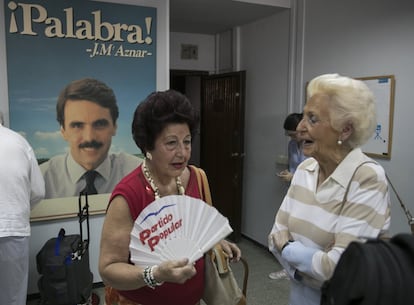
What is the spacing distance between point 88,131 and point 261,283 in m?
2.04

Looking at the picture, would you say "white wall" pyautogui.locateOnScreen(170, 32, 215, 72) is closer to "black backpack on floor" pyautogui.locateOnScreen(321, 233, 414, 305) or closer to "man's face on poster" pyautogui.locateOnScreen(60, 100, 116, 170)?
"man's face on poster" pyautogui.locateOnScreen(60, 100, 116, 170)

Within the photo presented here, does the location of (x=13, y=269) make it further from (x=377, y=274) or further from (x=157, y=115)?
(x=377, y=274)

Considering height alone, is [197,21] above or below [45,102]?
above

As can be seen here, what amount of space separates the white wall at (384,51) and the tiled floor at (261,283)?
1093mm

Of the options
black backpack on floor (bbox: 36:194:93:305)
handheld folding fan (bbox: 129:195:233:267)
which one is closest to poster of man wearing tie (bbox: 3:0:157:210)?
black backpack on floor (bbox: 36:194:93:305)

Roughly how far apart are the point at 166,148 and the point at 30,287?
2.53 m

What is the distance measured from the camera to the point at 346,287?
22.1 inches

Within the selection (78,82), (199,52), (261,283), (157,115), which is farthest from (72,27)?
(261,283)

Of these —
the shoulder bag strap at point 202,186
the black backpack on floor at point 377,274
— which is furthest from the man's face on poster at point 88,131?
the black backpack on floor at point 377,274

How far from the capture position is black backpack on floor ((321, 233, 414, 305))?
20.2 inches

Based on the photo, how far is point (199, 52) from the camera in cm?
494

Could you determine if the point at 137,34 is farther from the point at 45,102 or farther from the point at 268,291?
the point at 268,291

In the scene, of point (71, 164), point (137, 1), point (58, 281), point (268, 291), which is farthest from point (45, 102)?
point (268, 291)

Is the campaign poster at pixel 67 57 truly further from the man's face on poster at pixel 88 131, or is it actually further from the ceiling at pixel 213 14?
the ceiling at pixel 213 14
